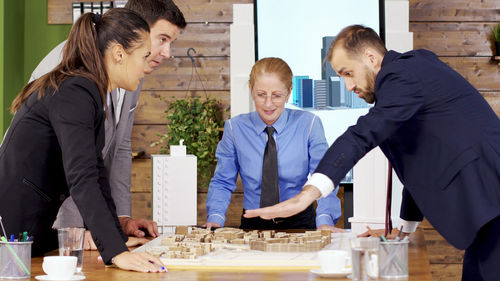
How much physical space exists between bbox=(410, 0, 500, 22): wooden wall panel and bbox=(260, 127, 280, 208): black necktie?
2.43m

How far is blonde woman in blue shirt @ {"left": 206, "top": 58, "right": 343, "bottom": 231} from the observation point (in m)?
2.91

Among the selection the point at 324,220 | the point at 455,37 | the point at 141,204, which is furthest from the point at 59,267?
the point at 455,37

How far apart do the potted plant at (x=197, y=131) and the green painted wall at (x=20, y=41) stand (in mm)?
1086

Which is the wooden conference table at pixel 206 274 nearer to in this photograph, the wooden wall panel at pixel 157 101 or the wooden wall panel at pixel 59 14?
the wooden wall panel at pixel 157 101

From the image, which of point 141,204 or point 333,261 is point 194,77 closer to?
Answer: point 141,204

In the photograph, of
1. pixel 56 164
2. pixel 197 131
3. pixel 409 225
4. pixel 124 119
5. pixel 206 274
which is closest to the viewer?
pixel 206 274

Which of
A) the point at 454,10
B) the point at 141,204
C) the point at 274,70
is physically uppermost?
the point at 454,10

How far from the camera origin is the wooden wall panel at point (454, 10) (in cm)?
491

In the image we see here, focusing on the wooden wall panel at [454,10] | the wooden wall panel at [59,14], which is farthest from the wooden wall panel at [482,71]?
the wooden wall panel at [59,14]

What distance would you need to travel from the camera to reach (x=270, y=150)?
9.89 feet

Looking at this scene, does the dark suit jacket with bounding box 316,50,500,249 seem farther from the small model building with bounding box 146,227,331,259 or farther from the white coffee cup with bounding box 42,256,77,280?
the white coffee cup with bounding box 42,256,77,280

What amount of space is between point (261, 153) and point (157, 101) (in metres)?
2.12

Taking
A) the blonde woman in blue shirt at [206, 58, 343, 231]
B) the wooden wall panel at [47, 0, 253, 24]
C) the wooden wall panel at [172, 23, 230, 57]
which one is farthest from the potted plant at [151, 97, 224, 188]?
the blonde woman in blue shirt at [206, 58, 343, 231]

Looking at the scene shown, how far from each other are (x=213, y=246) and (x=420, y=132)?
0.73 meters
